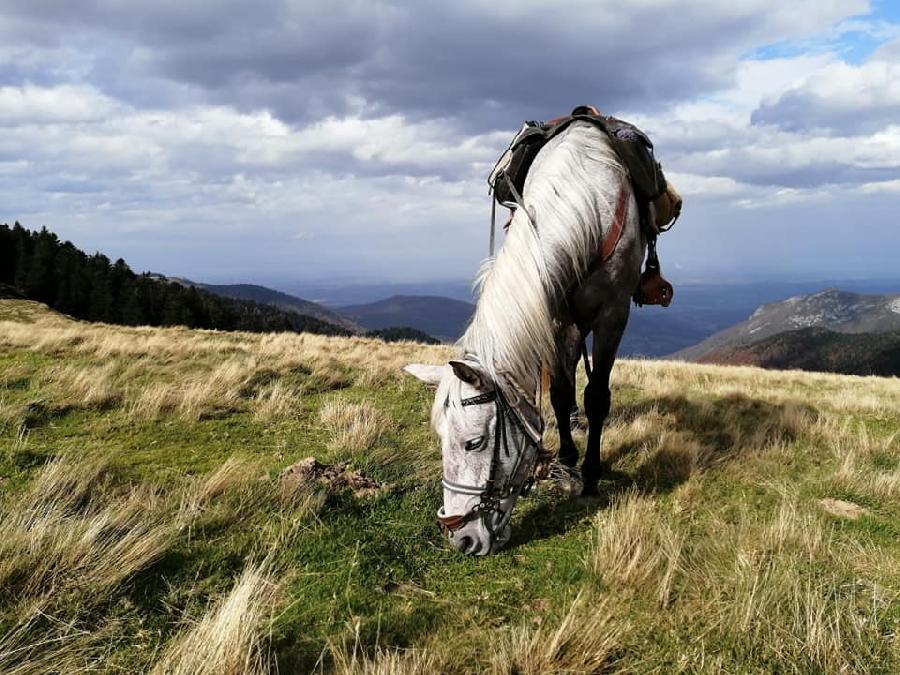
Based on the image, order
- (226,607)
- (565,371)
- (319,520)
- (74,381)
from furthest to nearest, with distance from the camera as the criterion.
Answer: (74,381) < (565,371) < (319,520) < (226,607)

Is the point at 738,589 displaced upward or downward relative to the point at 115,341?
downward

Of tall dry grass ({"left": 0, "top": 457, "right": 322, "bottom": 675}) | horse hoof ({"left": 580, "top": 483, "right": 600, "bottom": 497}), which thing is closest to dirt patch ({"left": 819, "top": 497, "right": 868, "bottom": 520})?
horse hoof ({"left": 580, "top": 483, "right": 600, "bottom": 497})

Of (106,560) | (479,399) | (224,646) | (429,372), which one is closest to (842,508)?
(479,399)

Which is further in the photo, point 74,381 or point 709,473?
point 74,381

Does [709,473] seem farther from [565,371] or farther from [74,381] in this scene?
[74,381]

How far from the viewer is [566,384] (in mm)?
5176

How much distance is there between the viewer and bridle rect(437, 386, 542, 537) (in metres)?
3.68

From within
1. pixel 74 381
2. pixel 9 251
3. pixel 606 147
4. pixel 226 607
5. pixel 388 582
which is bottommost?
pixel 388 582

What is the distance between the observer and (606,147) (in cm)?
511

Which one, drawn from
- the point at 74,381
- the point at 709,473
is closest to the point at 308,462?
the point at 709,473

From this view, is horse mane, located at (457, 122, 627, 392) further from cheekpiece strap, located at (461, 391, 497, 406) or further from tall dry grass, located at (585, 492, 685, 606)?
tall dry grass, located at (585, 492, 685, 606)

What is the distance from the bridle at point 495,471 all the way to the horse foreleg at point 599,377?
145 cm

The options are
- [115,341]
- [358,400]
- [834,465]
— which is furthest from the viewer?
[115,341]

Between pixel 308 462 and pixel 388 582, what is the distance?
1.88 m
